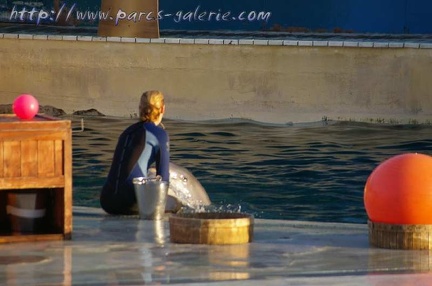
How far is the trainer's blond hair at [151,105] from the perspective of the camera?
9.60m

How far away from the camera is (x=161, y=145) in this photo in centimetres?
958

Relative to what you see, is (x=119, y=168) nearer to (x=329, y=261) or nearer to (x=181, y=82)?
(x=329, y=261)

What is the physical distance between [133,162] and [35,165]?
1.69 m

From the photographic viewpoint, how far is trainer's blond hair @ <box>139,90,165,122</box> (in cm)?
960

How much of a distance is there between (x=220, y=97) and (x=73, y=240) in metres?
14.6

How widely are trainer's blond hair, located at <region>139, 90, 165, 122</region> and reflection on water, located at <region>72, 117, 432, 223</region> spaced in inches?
120

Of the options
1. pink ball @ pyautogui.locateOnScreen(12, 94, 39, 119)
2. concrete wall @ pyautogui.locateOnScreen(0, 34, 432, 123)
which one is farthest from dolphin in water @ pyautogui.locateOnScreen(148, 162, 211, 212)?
concrete wall @ pyautogui.locateOnScreen(0, 34, 432, 123)

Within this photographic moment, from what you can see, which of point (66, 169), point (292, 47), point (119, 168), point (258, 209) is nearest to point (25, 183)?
point (66, 169)

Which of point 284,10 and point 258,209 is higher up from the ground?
point 284,10

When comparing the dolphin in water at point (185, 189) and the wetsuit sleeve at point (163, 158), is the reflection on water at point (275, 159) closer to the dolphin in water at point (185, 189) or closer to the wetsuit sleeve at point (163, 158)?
the dolphin in water at point (185, 189)

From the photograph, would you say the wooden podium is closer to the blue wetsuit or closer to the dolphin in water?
the blue wetsuit

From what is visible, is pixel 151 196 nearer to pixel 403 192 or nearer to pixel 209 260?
pixel 209 260

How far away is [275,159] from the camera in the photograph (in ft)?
58.7

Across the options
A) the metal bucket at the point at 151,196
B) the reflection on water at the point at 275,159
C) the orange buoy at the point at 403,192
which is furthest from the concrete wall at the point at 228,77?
the orange buoy at the point at 403,192
